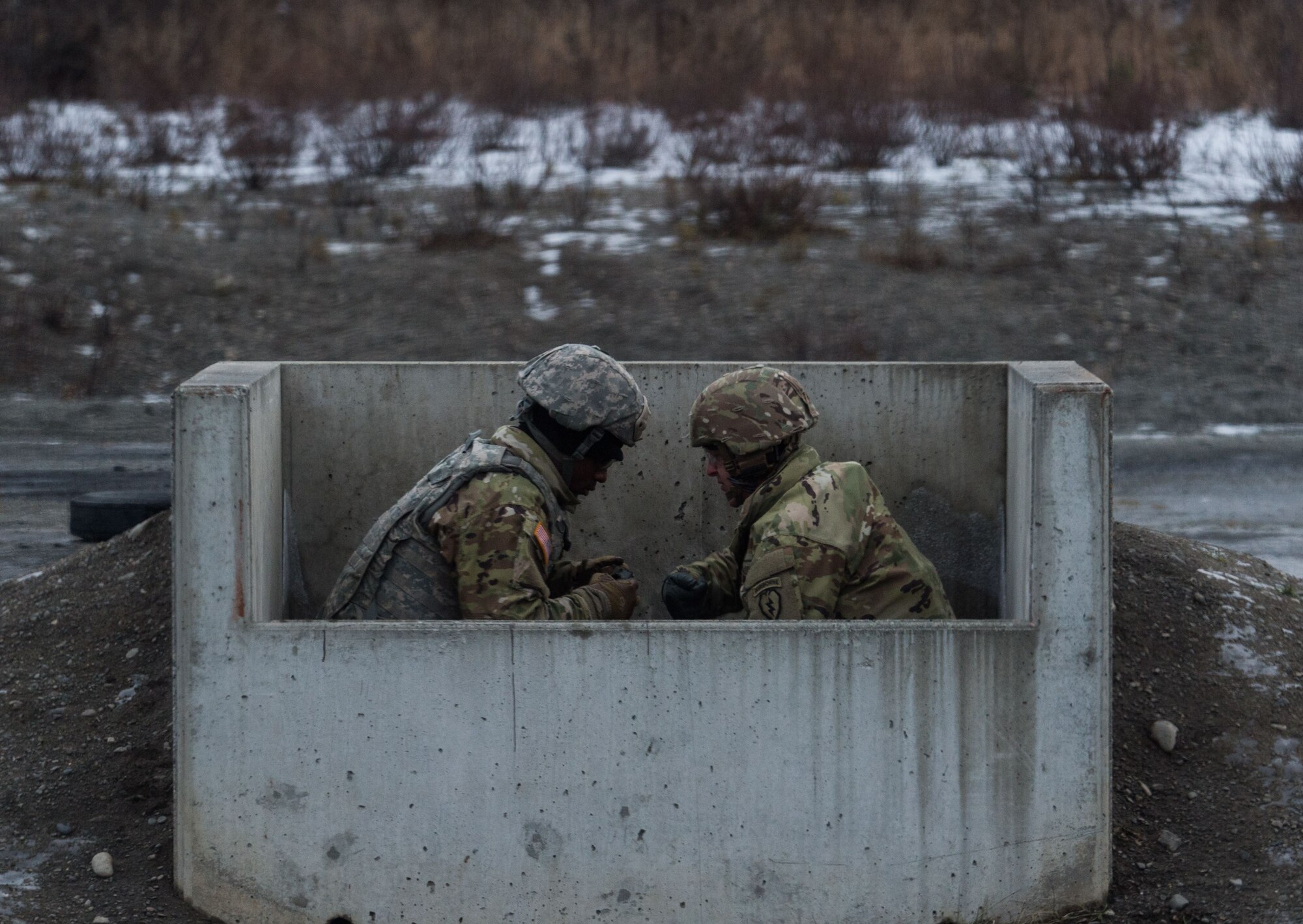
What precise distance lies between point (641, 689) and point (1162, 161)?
444 inches

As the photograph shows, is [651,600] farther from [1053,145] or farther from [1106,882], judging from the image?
[1053,145]

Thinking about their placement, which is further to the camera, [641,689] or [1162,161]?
[1162,161]

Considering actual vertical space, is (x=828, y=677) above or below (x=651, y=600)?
above

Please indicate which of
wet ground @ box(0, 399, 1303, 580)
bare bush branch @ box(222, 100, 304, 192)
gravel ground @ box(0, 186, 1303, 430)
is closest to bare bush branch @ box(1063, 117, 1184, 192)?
gravel ground @ box(0, 186, 1303, 430)

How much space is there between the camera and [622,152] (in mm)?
14289

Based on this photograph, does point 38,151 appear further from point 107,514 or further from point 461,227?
point 107,514

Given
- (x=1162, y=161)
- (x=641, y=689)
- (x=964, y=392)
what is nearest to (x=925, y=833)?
(x=641, y=689)

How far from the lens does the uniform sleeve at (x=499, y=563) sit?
11.0ft

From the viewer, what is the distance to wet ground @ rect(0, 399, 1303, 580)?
21.2 ft

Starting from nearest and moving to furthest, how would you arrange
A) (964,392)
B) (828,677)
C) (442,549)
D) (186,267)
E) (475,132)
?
1. (828,677)
2. (442,549)
3. (964,392)
4. (186,267)
5. (475,132)

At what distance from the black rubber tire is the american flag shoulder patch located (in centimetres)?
288

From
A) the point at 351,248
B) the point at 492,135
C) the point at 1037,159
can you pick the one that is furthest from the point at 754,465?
the point at 492,135

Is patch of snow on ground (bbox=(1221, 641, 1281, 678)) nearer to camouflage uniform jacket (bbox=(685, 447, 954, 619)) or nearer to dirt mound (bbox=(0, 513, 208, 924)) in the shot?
camouflage uniform jacket (bbox=(685, 447, 954, 619))

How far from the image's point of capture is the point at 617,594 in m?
3.80
